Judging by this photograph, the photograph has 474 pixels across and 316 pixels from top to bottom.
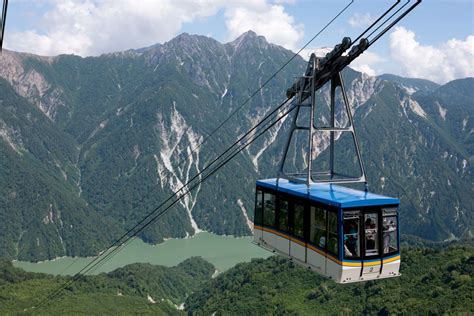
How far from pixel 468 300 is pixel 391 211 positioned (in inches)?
2361

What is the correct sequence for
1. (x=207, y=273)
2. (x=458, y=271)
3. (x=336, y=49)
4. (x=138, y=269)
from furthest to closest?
(x=207, y=273), (x=138, y=269), (x=458, y=271), (x=336, y=49)

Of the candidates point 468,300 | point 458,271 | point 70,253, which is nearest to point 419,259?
point 458,271

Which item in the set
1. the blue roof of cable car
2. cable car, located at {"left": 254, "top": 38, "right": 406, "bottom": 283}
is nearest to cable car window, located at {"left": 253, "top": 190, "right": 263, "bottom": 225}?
cable car, located at {"left": 254, "top": 38, "right": 406, "bottom": 283}

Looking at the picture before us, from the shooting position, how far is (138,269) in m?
138

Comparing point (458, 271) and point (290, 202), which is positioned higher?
point (290, 202)

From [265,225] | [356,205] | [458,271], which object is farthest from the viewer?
[458,271]

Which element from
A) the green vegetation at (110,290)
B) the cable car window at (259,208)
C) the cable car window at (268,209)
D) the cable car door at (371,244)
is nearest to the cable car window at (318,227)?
the cable car door at (371,244)

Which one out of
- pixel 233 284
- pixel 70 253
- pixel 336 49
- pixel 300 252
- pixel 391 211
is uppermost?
pixel 336 49

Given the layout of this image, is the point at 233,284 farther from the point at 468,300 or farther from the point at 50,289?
the point at 468,300

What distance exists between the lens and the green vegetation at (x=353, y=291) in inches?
2857

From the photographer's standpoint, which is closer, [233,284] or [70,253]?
[233,284]

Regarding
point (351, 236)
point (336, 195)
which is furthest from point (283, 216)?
point (351, 236)

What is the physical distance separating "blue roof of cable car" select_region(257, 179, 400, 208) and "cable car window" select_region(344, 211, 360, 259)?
0.44m

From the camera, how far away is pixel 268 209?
69.8 feet
